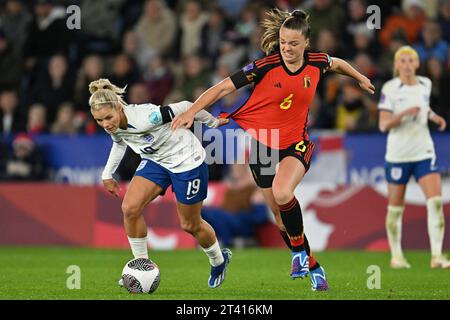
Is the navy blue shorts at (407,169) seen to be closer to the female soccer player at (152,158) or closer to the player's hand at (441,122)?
the player's hand at (441,122)

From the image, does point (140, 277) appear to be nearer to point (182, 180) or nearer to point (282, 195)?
point (182, 180)

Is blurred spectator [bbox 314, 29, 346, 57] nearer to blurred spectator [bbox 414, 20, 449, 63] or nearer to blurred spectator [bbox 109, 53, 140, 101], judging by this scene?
blurred spectator [bbox 414, 20, 449, 63]

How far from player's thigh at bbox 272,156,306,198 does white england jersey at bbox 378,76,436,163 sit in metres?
3.51

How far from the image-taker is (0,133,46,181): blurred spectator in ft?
59.9

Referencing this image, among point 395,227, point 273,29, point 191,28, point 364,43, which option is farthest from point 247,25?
point 273,29

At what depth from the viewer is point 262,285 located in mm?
10703

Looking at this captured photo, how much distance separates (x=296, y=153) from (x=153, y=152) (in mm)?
1275

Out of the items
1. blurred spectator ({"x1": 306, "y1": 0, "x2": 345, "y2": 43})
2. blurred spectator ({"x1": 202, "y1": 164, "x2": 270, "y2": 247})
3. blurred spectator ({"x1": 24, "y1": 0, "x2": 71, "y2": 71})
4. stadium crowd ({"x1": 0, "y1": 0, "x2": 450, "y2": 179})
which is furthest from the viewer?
blurred spectator ({"x1": 24, "y1": 0, "x2": 71, "y2": 71})

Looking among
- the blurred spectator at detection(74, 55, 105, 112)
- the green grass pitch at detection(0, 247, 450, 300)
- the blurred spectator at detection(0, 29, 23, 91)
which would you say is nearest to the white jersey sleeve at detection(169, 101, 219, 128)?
the green grass pitch at detection(0, 247, 450, 300)

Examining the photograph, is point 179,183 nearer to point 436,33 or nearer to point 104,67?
point 436,33

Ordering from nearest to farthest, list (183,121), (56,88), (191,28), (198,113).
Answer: (183,121) < (198,113) < (56,88) < (191,28)

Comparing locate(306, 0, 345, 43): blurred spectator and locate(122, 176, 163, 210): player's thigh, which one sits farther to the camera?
locate(306, 0, 345, 43): blurred spectator

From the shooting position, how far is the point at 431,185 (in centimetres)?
1312

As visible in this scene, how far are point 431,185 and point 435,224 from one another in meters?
0.46
